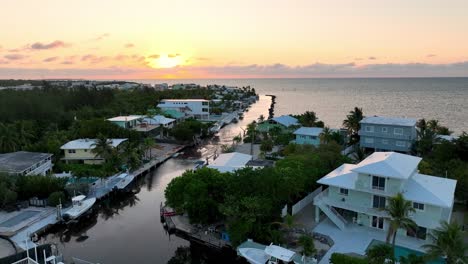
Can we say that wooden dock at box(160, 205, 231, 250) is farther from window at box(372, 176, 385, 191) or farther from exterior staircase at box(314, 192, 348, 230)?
window at box(372, 176, 385, 191)

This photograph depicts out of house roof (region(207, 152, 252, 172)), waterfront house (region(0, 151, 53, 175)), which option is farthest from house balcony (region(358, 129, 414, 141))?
waterfront house (region(0, 151, 53, 175))

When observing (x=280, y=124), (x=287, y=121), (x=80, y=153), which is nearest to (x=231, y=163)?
(x=80, y=153)

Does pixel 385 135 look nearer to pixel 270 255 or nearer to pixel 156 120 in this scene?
pixel 270 255

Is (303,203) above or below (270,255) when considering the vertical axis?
above

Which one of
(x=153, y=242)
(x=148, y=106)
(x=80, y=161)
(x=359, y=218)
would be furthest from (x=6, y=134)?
(x=148, y=106)

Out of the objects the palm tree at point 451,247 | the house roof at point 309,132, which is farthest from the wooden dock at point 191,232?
the house roof at point 309,132

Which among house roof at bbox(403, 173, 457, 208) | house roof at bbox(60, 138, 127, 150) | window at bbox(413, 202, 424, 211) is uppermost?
house roof at bbox(403, 173, 457, 208)

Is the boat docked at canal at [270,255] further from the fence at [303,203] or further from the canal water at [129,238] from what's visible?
the fence at [303,203]
